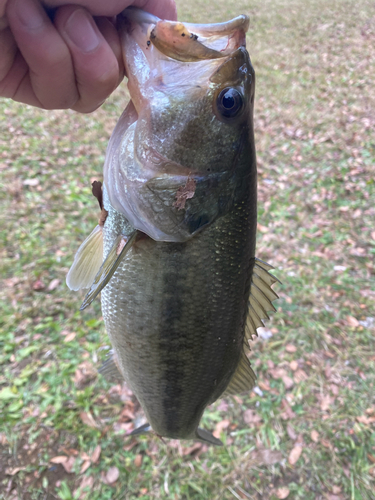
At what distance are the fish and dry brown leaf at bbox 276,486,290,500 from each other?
1744 mm

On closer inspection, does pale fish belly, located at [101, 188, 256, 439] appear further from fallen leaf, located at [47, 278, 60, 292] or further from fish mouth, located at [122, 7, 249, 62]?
fallen leaf, located at [47, 278, 60, 292]

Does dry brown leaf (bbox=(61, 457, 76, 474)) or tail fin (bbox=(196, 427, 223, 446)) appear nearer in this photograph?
tail fin (bbox=(196, 427, 223, 446))

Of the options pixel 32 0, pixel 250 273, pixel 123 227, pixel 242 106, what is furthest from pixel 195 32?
pixel 250 273

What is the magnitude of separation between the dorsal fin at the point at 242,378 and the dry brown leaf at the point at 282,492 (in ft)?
5.10

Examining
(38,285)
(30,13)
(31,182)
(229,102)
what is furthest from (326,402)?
(31,182)

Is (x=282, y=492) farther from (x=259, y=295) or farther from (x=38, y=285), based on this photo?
(x=38, y=285)

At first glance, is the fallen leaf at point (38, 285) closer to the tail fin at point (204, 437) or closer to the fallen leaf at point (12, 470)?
the fallen leaf at point (12, 470)

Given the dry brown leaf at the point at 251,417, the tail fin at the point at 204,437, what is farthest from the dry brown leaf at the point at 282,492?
the tail fin at the point at 204,437

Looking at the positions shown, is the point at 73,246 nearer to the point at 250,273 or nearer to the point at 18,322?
the point at 18,322

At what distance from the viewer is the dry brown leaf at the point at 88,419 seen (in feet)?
9.02

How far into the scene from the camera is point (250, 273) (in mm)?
1361

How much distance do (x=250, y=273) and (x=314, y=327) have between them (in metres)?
2.50

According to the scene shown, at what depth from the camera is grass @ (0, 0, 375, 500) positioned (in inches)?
101

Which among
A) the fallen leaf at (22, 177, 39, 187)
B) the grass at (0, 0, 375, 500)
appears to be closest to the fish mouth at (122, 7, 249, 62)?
the grass at (0, 0, 375, 500)
